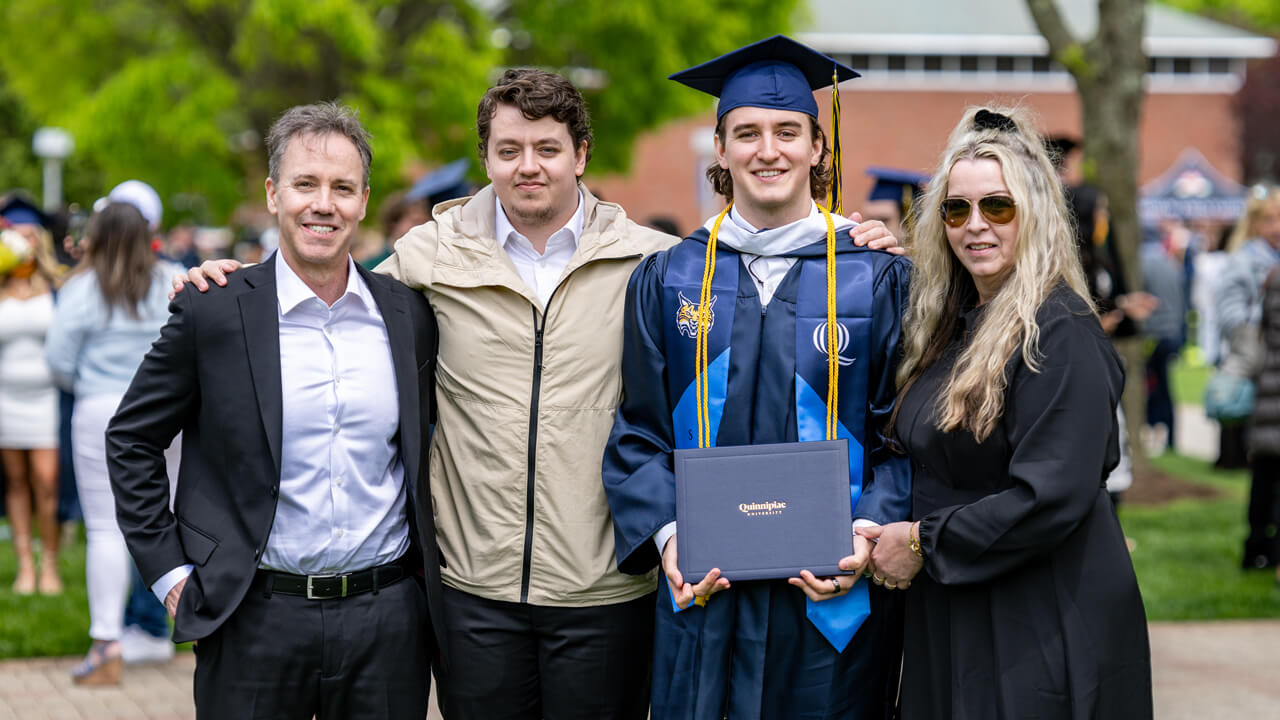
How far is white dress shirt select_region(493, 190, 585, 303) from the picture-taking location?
12.1ft

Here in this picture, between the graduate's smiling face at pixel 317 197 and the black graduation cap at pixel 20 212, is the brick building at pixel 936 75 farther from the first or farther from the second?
the graduate's smiling face at pixel 317 197

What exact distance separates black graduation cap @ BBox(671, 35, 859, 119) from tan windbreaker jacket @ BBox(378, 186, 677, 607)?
56cm

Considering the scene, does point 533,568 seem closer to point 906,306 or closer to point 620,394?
point 620,394

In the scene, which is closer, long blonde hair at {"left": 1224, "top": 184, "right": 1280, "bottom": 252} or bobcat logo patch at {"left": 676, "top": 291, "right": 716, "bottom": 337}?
bobcat logo patch at {"left": 676, "top": 291, "right": 716, "bottom": 337}

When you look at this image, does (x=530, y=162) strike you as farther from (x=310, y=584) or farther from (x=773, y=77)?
(x=310, y=584)

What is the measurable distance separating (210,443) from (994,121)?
7.08 ft

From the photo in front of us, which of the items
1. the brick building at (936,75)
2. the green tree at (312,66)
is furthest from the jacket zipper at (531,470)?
the brick building at (936,75)

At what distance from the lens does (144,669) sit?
6270mm

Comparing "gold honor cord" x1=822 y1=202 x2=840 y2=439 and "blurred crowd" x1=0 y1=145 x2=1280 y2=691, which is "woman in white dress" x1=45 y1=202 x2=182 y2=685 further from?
"gold honor cord" x1=822 y1=202 x2=840 y2=439

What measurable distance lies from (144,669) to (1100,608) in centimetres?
486

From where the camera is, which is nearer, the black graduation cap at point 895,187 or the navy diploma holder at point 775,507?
the navy diploma holder at point 775,507

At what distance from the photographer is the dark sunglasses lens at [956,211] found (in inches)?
126

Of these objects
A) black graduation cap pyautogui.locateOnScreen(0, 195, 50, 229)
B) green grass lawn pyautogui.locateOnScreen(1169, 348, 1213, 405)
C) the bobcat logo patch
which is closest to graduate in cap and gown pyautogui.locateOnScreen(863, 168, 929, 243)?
the bobcat logo patch

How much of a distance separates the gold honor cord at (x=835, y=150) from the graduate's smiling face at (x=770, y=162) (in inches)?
5.1
